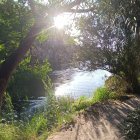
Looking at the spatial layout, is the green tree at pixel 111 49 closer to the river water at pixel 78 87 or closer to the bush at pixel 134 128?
the river water at pixel 78 87

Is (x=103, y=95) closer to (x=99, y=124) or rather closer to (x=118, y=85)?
(x=118, y=85)

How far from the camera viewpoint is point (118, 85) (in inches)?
583

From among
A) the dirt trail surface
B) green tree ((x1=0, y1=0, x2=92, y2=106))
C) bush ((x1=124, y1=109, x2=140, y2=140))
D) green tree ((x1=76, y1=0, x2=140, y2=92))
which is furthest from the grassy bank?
bush ((x1=124, y1=109, x2=140, y2=140))

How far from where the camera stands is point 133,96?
42.5ft

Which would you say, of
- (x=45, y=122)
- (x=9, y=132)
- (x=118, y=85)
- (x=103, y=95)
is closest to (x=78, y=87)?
(x=118, y=85)

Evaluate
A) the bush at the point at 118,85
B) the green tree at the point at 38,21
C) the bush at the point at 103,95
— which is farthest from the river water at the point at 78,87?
the green tree at the point at 38,21

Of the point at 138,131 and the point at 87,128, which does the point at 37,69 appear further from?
the point at 138,131

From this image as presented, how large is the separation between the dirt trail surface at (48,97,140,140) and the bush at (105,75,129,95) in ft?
7.75

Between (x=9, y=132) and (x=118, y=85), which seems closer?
(x=9, y=132)

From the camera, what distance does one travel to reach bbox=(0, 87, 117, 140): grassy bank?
27.6 ft

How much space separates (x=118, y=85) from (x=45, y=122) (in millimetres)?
5850

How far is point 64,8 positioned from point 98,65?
330 inches

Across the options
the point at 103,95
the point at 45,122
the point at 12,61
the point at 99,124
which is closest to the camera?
the point at 12,61

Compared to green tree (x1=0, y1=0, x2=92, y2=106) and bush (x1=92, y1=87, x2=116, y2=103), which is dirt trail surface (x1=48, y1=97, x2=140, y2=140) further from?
green tree (x1=0, y1=0, x2=92, y2=106)
